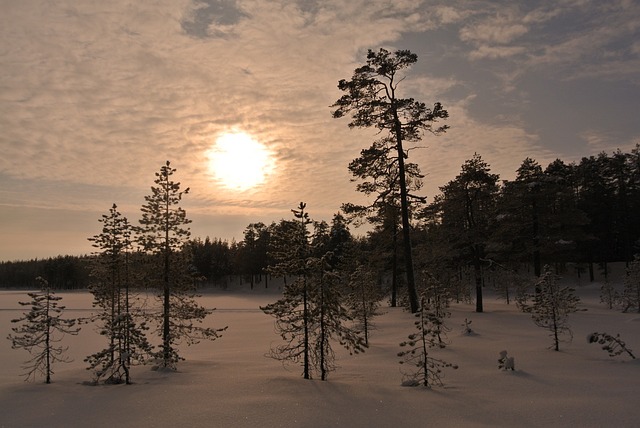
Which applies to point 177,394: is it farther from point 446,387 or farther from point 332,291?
point 446,387

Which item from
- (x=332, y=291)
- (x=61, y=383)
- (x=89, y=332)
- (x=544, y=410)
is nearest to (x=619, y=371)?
(x=544, y=410)

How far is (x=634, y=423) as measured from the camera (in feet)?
25.7

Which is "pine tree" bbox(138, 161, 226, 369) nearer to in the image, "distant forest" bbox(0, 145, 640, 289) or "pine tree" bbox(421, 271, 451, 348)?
"distant forest" bbox(0, 145, 640, 289)

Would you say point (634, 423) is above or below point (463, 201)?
below

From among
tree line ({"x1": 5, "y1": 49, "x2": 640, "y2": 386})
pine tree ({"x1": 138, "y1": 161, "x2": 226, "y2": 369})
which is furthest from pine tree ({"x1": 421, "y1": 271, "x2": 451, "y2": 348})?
pine tree ({"x1": 138, "y1": 161, "x2": 226, "y2": 369})

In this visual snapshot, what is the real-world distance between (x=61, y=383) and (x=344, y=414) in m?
9.51

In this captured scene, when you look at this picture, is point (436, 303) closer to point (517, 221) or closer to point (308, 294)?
point (308, 294)

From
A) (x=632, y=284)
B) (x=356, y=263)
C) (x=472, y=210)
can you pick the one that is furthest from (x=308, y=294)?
(x=632, y=284)

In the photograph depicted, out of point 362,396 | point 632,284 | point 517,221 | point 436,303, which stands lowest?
point 362,396

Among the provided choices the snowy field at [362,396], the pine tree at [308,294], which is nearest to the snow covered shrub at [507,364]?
the snowy field at [362,396]

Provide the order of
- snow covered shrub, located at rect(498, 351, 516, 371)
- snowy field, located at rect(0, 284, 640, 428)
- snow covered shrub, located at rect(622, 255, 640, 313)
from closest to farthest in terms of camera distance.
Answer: snowy field, located at rect(0, 284, 640, 428)
snow covered shrub, located at rect(498, 351, 516, 371)
snow covered shrub, located at rect(622, 255, 640, 313)

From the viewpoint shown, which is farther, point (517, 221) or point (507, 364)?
point (517, 221)

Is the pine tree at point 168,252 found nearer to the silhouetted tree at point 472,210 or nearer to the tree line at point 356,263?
the tree line at point 356,263

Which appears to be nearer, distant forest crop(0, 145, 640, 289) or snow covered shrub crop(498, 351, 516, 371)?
snow covered shrub crop(498, 351, 516, 371)
